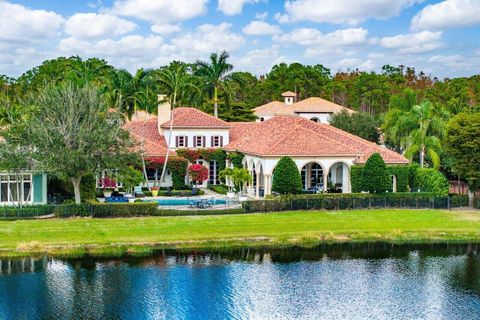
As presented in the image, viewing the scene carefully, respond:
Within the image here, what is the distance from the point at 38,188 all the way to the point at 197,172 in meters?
14.6

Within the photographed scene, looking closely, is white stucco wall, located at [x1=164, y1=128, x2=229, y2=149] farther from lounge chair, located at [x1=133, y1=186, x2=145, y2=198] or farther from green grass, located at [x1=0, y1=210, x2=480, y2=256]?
green grass, located at [x1=0, y1=210, x2=480, y2=256]

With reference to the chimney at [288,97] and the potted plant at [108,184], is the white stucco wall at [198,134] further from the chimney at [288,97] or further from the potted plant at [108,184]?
the chimney at [288,97]

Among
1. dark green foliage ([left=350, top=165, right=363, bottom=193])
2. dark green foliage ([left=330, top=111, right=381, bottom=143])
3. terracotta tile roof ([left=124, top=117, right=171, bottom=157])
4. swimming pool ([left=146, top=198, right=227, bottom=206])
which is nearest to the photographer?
swimming pool ([left=146, top=198, right=227, bottom=206])

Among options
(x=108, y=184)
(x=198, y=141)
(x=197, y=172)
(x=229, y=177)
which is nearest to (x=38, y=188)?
(x=108, y=184)

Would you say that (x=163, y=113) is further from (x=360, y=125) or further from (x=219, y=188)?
(x=360, y=125)

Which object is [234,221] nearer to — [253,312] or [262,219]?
[262,219]

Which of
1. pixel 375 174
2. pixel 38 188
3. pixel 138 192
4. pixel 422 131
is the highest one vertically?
pixel 422 131

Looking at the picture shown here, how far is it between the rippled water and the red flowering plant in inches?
789

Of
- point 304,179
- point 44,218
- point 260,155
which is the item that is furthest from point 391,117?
point 44,218

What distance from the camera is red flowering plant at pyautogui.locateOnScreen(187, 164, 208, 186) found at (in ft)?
190

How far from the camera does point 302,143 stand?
53250 millimetres

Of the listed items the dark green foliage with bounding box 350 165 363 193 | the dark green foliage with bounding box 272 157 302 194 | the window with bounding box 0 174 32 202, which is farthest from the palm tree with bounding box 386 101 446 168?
the window with bounding box 0 174 32 202

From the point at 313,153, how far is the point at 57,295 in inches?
1078

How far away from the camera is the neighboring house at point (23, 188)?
47.3m
